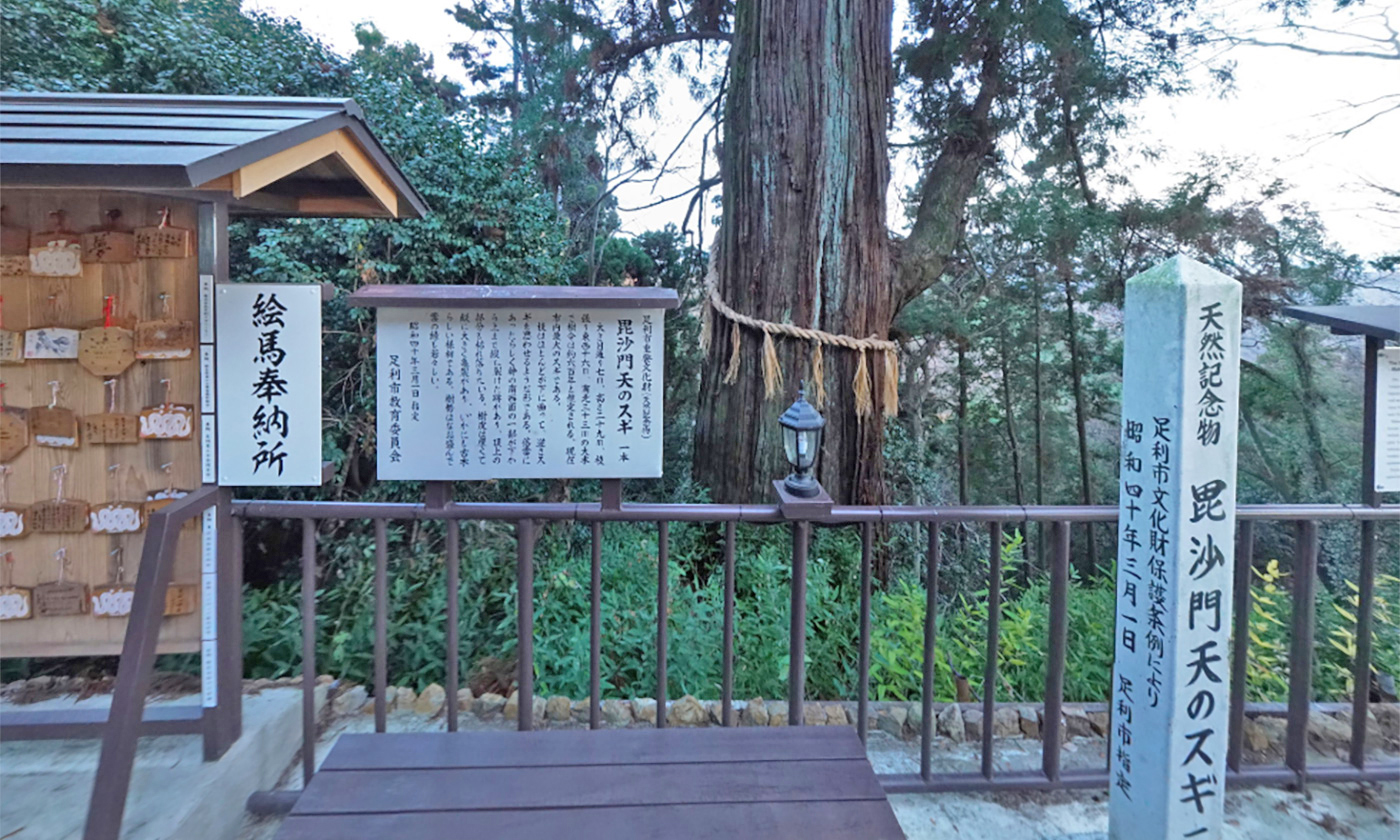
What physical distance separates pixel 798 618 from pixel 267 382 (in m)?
1.85

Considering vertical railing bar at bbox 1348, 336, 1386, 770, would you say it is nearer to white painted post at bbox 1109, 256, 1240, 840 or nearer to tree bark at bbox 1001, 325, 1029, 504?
white painted post at bbox 1109, 256, 1240, 840

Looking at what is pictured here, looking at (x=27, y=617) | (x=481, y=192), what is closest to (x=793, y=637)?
(x=27, y=617)

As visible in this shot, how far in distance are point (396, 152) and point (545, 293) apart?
404 cm

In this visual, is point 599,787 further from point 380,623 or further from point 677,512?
point 380,623

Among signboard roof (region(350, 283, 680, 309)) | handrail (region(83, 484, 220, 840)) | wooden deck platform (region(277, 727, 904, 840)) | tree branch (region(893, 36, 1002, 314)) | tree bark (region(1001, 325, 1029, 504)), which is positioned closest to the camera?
wooden deck platform (region(277, 727, 904, 840))

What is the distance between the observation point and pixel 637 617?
3.49 meters

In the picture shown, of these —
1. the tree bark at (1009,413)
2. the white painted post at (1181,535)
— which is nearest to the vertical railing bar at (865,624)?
the white painted post at (1181,535)

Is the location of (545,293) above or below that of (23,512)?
above

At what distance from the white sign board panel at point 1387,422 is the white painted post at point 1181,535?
3.43 feet

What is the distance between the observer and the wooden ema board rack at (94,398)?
7.70 ft

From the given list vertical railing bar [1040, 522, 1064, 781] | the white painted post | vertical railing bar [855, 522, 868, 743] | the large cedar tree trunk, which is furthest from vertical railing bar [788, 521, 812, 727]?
the large cedar tree trunk

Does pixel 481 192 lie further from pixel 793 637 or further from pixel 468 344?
pixel 793 637

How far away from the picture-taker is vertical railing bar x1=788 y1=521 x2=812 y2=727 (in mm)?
2391

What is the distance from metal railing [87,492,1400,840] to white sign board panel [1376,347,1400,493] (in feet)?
0.47
